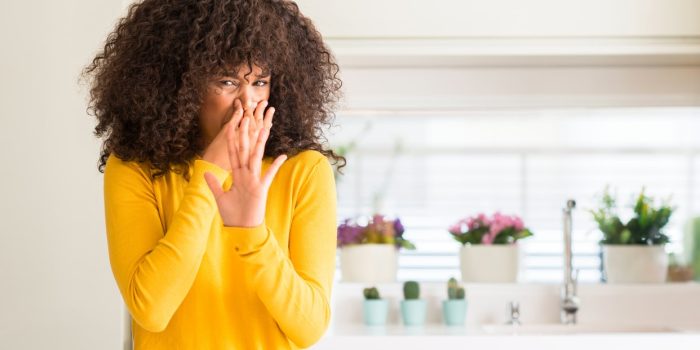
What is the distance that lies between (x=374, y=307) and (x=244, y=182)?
1.46 meters

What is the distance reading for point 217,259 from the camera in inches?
53.8

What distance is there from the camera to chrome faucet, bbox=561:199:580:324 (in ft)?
8.65

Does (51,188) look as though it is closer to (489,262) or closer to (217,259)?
(217,259)

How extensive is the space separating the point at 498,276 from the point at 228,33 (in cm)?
159

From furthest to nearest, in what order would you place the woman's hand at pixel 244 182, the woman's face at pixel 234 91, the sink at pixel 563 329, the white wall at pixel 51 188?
the sink at pixel 563 329, the white wall at pixel 51 188, the woman's face at pixel 234 91, the woman's hand at pixel 244 182

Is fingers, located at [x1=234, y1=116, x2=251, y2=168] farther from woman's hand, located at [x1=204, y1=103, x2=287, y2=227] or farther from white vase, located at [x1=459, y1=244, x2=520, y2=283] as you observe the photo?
white vase, located at [x1=459, y1=244, x2=520, y2=283]

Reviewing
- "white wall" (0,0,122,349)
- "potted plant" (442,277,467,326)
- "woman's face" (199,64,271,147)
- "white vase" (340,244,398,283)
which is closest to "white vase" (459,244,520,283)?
"potted plant" (442,277,467,326)

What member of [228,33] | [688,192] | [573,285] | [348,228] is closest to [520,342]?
[573,285]

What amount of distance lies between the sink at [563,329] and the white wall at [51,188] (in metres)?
1.05

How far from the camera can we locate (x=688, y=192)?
2799 millimetres

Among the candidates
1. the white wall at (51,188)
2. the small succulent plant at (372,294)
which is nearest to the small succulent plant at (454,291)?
the small succulent plant at (372,294)

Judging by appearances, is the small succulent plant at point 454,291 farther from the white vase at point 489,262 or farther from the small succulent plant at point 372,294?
the small succulent plant at point 372,294

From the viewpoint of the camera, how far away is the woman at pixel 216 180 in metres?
1.26

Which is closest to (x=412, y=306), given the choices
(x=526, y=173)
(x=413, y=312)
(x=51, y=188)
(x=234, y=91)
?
(x=413, y=312)
